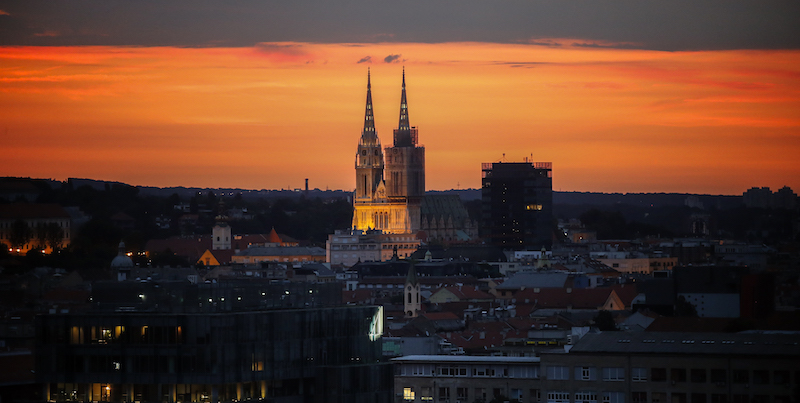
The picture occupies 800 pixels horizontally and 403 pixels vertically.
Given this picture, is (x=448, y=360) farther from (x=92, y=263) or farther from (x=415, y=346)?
(x=92, y=263)

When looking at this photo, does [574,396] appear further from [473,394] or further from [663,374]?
[473,394]

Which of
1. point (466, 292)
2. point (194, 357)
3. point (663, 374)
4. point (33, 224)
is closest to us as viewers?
point (194, 357)

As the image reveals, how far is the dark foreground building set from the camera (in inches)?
2088

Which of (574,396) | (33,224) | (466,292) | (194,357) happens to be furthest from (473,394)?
(33,224)

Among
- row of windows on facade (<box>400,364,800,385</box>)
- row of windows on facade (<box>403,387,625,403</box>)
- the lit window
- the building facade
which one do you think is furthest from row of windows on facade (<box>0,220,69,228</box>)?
row of windows on facade (<box>400,364,800,385</box>)

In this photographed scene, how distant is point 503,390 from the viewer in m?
66.1

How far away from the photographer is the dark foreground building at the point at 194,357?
53.0m

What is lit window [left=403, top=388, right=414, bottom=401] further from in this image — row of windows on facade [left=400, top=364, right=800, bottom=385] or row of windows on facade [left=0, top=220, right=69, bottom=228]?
row of windows on facade [left=0, top=220, right=69, bottom=228]

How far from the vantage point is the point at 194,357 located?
53.0 m

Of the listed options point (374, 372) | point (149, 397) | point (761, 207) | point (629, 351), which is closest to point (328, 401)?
point (374, 372)

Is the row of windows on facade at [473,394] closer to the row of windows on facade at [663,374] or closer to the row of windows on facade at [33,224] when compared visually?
the row of windows on facade at [663,374]

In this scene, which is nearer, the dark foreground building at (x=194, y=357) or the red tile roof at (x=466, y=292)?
the dark foreground building at (x=194, y=357)

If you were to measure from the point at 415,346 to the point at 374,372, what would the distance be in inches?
1095

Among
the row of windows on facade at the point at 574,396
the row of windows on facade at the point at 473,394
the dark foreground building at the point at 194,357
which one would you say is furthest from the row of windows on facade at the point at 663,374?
the dark foreground building at the point at 194,357
